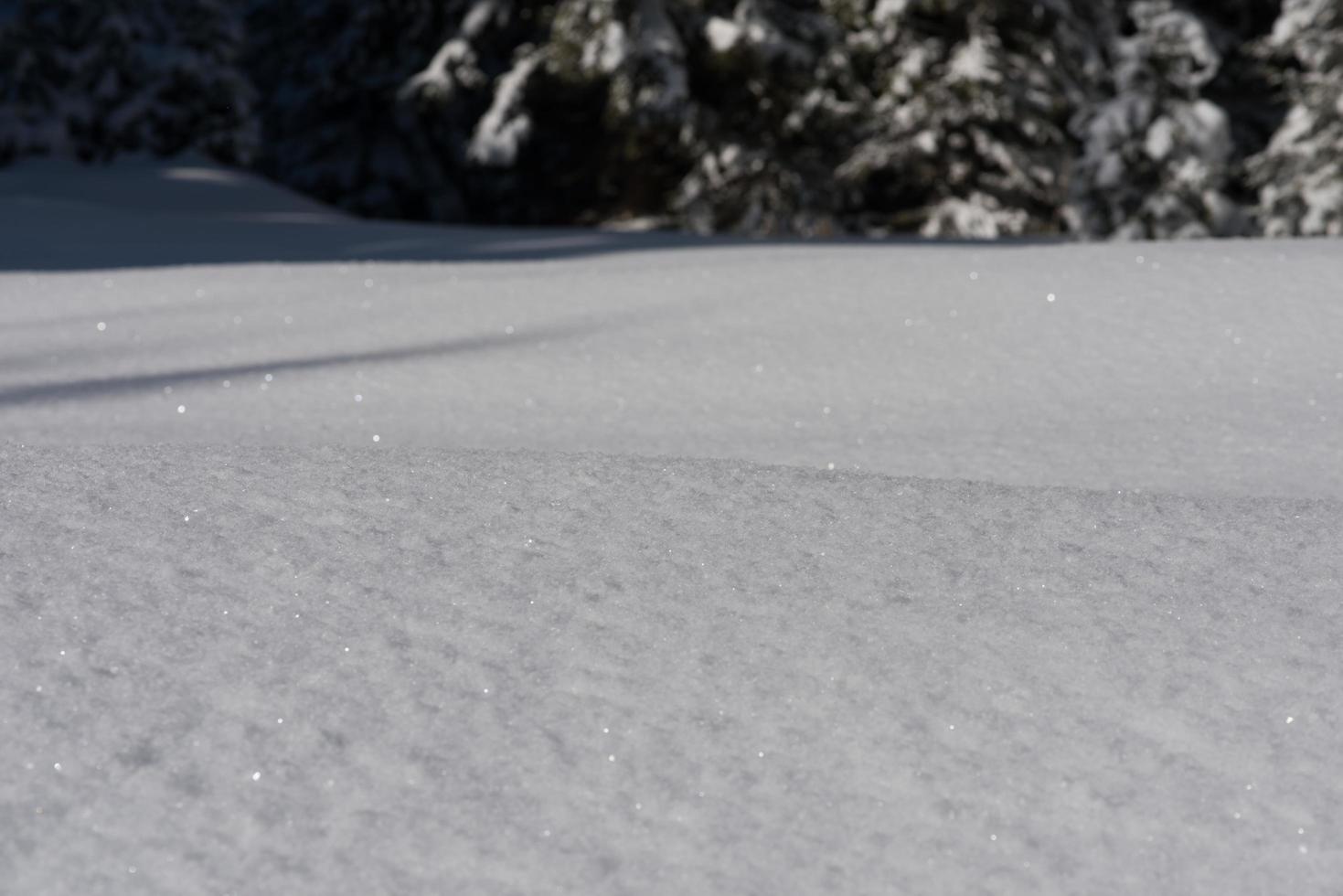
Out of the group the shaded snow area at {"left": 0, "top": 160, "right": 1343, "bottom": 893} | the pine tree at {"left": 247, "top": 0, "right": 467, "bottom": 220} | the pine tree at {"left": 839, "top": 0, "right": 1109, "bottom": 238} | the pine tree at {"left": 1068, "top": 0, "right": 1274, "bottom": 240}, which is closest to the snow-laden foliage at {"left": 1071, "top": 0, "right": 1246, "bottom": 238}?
the pine tree at {"left": 1068, "top": 0, "right": 1274, "bottom": 240}

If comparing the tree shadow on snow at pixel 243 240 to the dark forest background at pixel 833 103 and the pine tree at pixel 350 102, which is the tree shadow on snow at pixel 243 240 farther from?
the pine tree at pixel 350 102

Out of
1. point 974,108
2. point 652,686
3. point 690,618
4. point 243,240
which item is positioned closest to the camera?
point 652,686

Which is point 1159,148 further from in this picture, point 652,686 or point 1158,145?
point 652,686

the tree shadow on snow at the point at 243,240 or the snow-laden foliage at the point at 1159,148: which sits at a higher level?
the tree shadow on snow at the point at 243,240

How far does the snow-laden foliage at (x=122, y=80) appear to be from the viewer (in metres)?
12.7

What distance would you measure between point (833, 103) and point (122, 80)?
20.9 feet

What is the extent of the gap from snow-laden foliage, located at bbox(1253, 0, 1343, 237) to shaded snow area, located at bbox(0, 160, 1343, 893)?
413 inches

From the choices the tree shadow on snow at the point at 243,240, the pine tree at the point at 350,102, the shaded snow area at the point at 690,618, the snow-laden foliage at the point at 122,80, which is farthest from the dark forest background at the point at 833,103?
the shaded snow area at the point at 690,618

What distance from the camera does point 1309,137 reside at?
43.8 feet

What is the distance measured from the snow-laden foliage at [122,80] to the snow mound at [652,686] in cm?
1173

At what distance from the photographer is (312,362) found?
11.5ft

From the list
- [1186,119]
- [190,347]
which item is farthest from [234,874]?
[1186,119]

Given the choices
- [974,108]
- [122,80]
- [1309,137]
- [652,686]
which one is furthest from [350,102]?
[652,686]

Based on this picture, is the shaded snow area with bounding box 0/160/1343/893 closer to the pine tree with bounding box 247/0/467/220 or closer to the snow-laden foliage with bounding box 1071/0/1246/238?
the snow-laden foliage with bounding box 1071/0/1246/238
